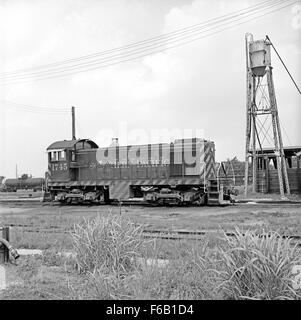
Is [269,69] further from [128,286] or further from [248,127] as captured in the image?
[128,286]

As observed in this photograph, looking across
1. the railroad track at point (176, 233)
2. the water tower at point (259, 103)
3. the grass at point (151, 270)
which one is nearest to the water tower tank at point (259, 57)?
the water tower at point (259, 103)

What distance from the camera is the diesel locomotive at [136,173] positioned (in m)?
18.7

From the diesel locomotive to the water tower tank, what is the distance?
6.03m

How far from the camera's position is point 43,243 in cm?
799

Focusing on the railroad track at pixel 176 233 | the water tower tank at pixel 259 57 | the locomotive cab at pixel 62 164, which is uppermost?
the water tower tank at pixel 259 57

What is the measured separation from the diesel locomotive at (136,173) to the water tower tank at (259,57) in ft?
19.8

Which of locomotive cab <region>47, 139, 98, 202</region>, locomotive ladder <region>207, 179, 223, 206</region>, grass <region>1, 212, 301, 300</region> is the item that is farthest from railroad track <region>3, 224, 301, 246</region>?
locomotive cab <region>47, 139, 98, 202</region>

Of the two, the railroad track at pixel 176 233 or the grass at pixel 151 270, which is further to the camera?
the railroad track at pixel 176 233

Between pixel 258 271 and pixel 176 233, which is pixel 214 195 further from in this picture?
pixel 258 271

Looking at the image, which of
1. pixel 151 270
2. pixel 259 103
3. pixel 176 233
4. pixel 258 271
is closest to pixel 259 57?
pixel 259 103

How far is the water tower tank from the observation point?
21.5 metres

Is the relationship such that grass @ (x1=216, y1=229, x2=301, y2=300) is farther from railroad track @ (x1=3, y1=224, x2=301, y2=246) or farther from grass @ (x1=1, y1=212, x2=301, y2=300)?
railroad track @ (x1=3, y1=224, x2=301, y2=246)

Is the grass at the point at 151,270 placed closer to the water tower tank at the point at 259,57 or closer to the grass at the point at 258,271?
the grass at the point at 258,271
